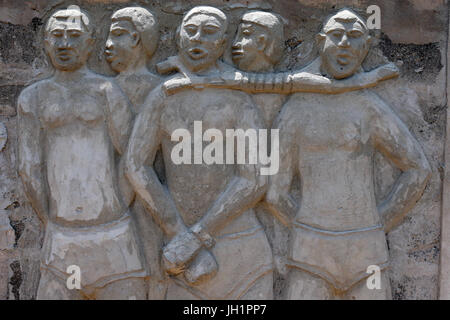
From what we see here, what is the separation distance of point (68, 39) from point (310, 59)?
116cm

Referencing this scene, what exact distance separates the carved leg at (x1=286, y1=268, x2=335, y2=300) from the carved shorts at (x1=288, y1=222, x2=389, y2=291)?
0.10 feet

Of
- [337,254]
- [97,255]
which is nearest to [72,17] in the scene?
[97,255]

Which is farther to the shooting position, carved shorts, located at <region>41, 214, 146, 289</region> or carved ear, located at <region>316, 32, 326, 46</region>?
carved ear, located at <region>316, 32, 326, 46</region>

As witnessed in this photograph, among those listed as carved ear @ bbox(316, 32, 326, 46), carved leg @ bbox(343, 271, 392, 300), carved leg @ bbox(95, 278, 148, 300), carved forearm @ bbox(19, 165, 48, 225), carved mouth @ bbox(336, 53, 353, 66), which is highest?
carved ear @ bbox(316, 32, 326, 46)

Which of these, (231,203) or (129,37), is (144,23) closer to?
(129,37)

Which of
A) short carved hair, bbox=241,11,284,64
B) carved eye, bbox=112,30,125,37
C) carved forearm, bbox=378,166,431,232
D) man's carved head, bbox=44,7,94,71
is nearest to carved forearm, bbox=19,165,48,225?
man's carved head, bbox=44,7,94,71

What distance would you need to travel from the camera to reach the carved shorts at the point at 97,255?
3.80 m

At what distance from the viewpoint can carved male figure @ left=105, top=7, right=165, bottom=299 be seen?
12.9 ft

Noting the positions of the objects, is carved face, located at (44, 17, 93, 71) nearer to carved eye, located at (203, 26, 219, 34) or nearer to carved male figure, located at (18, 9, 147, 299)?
carved male figure, located at (18, 9, 147, 299)

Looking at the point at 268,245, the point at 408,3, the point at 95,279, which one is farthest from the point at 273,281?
the point at 408,3

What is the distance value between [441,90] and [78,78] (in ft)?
5.73

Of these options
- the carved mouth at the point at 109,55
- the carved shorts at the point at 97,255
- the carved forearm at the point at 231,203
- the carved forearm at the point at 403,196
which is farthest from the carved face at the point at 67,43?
the carved forearm at the point at 403,196

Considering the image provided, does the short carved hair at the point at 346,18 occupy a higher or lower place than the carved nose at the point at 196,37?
higher

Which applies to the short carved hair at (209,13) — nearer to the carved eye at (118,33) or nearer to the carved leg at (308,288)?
the carved eye at (118,33)
